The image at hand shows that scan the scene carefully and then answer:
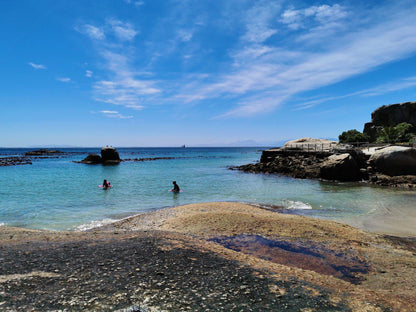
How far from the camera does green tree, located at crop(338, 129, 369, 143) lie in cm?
6267

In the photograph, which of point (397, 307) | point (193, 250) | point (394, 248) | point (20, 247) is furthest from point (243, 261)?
point (20, 247)

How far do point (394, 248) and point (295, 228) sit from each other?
362cm

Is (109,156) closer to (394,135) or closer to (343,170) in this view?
(343,170)

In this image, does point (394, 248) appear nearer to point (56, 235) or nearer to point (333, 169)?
point (56, 235)

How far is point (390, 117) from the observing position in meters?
74.2

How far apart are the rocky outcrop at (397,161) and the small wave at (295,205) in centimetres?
1704

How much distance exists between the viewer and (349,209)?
16.8 m

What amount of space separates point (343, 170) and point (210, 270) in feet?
93.7

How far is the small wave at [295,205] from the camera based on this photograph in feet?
57.7

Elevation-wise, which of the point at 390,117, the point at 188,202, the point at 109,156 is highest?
the point at 390,117

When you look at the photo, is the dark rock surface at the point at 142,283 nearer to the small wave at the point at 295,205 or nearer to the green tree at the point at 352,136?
the small wave at the point at 295,205

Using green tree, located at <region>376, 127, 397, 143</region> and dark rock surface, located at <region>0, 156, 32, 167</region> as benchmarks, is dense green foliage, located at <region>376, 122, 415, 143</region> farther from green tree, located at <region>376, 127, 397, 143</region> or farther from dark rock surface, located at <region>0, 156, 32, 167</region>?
dark rock surface, located at <region>0, 156, 32, 167</region>

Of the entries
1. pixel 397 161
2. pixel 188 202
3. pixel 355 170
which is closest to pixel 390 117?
pixel 397 161

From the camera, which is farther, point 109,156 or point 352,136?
point 109,156
